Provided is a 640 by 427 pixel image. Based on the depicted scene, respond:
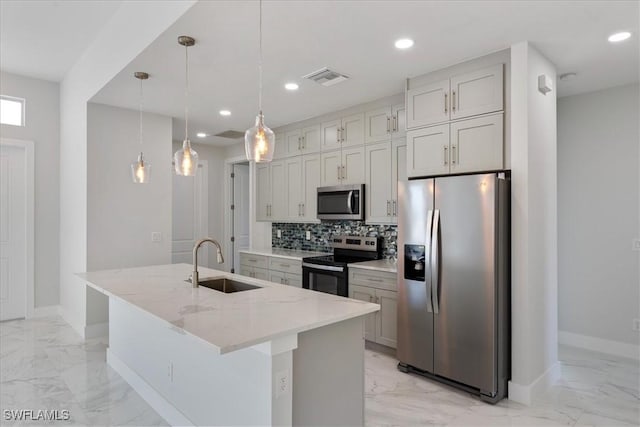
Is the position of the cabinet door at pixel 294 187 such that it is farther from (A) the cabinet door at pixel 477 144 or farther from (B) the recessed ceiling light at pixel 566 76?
(B) the recessed ceiling light at pixel 566 76

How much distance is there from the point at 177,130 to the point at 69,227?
189cm

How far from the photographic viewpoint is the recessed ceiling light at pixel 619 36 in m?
2.64

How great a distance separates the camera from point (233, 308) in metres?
2.01

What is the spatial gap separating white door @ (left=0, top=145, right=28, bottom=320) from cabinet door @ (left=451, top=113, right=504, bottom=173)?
16.8ft

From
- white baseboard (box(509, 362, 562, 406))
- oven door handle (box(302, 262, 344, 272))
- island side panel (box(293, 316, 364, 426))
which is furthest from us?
oven door handle (box(302, 262, 344, 272))

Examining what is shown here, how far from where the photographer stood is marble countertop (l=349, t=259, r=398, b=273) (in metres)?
3.61

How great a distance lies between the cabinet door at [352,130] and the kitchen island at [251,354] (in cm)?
229

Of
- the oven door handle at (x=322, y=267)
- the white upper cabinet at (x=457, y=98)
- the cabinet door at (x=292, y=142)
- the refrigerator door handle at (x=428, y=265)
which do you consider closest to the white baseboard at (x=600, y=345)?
the refrigerator door handle at (x=428, y=265)

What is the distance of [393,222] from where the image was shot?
4035 mm

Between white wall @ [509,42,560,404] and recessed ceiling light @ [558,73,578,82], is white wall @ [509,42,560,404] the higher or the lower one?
the lower one

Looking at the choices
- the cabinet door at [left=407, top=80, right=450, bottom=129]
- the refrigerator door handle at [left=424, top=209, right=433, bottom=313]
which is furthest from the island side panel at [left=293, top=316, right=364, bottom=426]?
the cabinet door at [left=407, top=80, right=450, bottom=129]

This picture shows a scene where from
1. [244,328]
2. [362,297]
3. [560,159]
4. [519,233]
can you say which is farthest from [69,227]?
[560,159]

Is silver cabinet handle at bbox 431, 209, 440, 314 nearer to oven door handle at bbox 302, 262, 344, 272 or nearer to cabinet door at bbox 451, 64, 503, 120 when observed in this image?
cabinet door at bbox 451, 64, 503, 120

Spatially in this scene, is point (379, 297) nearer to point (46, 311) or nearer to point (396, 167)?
point (396, 167)
